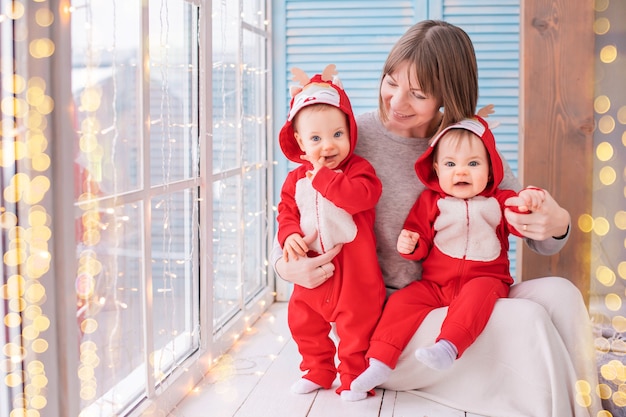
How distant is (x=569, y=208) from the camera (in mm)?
2381

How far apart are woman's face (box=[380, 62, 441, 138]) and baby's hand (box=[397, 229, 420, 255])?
14.5 inches

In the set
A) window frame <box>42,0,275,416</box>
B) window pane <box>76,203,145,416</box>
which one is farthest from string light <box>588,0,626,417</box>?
window pane <box>76,203,145,416</box>

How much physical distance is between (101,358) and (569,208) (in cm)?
162

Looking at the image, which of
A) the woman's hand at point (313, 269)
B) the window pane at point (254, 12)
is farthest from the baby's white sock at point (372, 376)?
the window pane at point (254, 12)

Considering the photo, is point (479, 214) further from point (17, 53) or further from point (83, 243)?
point (17, 53)

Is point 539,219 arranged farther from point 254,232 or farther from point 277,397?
point 254,232

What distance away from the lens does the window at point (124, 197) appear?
50.6 inches

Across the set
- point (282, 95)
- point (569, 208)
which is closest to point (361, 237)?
point (569, 208)

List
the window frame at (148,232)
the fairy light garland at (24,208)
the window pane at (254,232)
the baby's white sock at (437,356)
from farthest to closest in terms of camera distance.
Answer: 1. the window pane at (254,232)
2. the baby's white sock at (437,356)
3. the window frame at (148,232)
4. the fairy light garland at (24,208)

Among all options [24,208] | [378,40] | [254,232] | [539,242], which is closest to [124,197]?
[24,208]

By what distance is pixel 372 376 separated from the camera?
1.97 meters

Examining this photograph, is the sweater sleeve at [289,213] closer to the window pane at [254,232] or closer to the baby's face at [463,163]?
the baby's face at [463,163]

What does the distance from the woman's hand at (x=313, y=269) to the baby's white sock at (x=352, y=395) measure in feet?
1.10

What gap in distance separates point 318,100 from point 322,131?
0.09 m
